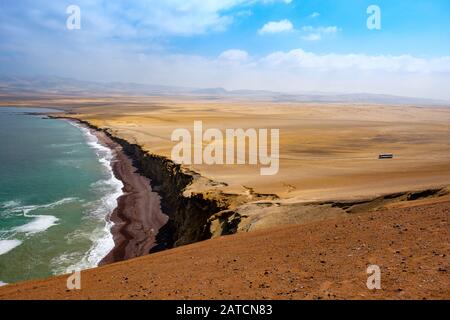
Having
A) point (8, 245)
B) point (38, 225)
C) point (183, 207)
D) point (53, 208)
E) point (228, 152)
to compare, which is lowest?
point (8, 245)

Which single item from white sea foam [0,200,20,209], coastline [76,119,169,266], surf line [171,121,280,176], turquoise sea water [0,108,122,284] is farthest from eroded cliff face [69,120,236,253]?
white sea foam [0,200,20,209]

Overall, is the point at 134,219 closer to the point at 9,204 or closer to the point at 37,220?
the point at 37,220

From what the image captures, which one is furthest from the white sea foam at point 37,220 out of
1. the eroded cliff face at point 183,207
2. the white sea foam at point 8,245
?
the eroded cliff face at point 183,207

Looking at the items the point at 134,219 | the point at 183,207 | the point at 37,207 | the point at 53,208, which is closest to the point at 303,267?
the point at 183,207

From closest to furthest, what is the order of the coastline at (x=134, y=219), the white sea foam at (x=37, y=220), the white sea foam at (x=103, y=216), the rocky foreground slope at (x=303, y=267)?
the rocky foreground slope at (x=303, y=267)
the white sea foam at (x=103, y=216)
the coastline at (x=134, y=219)
the white sea foam at (x=37, y=220)

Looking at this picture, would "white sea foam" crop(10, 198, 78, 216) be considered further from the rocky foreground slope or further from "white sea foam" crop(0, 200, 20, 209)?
the rocky foreground slope

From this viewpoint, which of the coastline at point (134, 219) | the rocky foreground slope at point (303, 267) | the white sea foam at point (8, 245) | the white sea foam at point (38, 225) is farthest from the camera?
the white sea foam at point (38, 225)

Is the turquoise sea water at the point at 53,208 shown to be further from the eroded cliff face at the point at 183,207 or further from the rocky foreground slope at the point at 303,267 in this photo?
the rocky foreground slope at the point at 303,267
